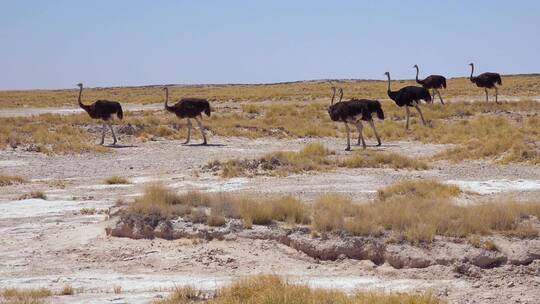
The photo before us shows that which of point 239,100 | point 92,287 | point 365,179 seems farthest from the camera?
point 239,100

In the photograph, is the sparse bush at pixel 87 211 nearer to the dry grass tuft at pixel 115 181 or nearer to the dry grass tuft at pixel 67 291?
the dry grass tuft at pixel 115 181

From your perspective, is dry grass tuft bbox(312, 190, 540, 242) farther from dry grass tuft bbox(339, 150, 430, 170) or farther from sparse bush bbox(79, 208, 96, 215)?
dry grass tuft bbox(339, 150, 430, 170)

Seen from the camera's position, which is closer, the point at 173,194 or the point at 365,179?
the point at 173,194

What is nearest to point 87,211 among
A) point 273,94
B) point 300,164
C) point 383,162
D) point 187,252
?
point 187,252

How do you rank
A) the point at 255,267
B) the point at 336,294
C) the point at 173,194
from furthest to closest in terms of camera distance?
1. the point at 173,194
2. the point at 255,267
3. the point at 336,294

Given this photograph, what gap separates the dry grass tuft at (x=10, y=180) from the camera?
63.3 ft

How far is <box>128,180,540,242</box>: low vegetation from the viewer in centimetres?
1177

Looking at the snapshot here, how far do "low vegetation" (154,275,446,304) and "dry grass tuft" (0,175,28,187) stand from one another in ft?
37.8

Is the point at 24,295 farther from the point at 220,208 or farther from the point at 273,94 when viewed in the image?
the point at 273,94

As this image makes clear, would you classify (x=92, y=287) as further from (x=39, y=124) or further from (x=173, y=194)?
(x=39, y=124)

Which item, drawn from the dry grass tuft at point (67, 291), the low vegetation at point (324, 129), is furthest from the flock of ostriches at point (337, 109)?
the dry grass tuft at point (67, 291)

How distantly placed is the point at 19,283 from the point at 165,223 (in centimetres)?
306

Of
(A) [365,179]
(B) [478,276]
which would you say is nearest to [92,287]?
(B) [478,276]

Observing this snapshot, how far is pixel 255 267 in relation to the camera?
1106 centimetres
